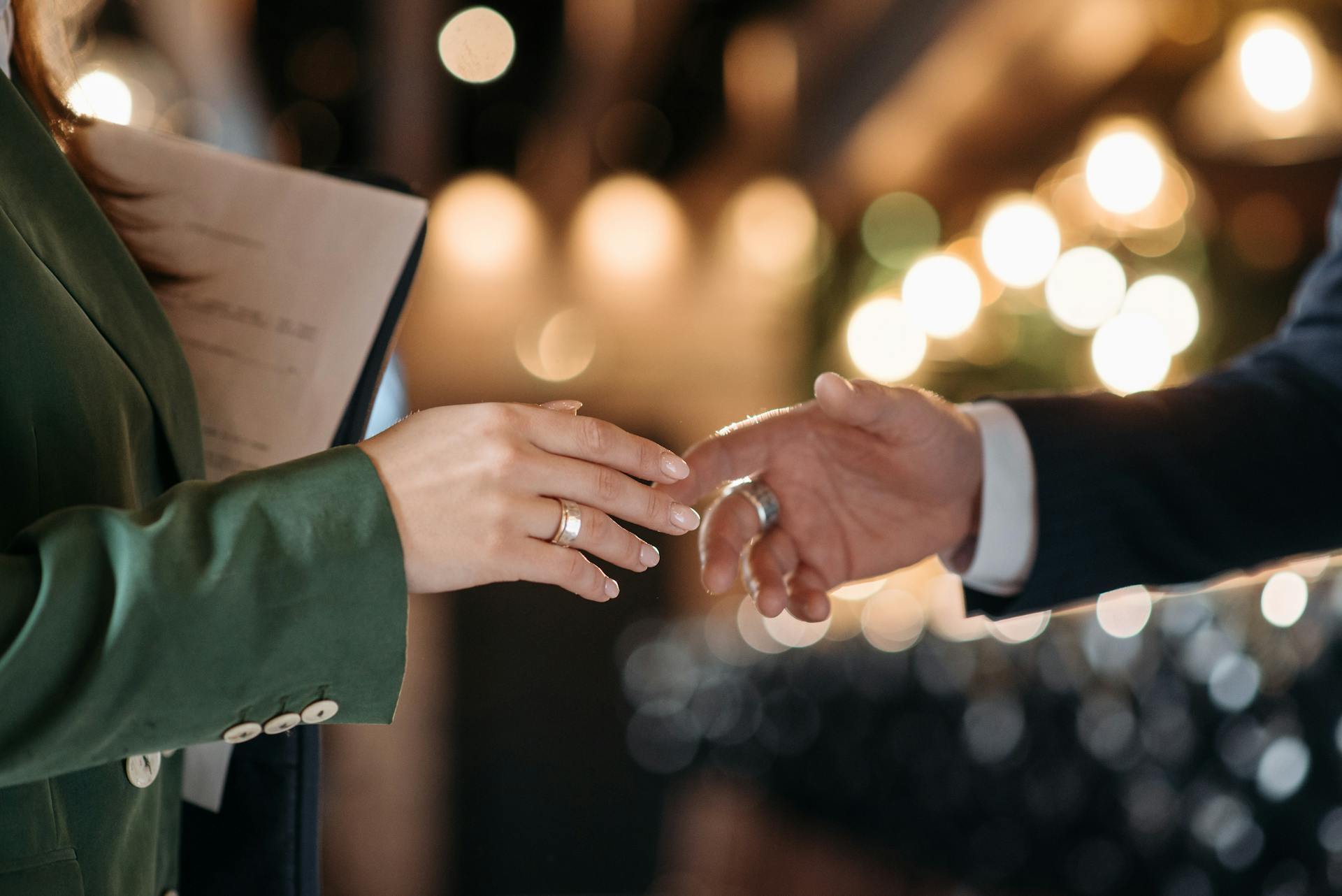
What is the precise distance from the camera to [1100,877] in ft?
7.32

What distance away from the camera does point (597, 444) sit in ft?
2.01

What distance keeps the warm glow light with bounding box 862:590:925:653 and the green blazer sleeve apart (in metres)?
2.84

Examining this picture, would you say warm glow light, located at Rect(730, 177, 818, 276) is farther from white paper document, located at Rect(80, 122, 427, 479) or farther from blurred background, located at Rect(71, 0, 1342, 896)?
white paper document, located at Rect(80, 122, 427, 479)

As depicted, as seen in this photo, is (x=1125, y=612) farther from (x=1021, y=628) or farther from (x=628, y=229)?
(x=628, y=229)

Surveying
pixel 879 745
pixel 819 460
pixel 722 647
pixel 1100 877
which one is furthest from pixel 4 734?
pixel 722 647

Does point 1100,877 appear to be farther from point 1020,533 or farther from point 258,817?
point 258,817

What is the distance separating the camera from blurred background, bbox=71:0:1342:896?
2.19m

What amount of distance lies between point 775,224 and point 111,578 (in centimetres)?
527

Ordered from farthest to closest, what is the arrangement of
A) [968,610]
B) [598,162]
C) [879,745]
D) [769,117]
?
1. [598,162]
2. [769,117]
3. [879,745]
4. [968,610]

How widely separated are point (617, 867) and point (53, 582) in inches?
186

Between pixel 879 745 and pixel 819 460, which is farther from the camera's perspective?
pixel 879 745

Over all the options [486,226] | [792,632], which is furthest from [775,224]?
[792,632]

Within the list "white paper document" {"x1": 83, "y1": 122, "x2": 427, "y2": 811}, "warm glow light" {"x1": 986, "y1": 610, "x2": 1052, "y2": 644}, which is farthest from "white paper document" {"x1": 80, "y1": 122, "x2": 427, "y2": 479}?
"warm glow light" {"x1": 986, "y1": 610, "x2": 1052, "y2": 644}

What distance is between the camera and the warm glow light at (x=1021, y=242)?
12.0ft
